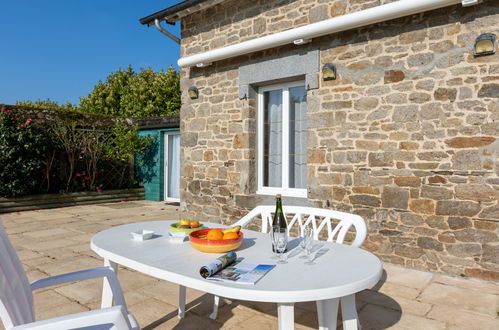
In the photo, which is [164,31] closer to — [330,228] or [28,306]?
[330,228]

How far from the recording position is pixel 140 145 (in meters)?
10.0

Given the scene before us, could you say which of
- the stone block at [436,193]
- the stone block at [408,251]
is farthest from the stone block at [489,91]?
the stone block at [408,251]

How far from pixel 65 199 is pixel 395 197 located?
7.69 m

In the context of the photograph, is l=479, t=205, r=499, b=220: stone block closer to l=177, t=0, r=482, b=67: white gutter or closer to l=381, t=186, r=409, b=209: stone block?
l=381, t=186, r=409, b=209: stone block

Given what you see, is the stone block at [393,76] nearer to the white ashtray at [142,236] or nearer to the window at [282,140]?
the window at [282,140]

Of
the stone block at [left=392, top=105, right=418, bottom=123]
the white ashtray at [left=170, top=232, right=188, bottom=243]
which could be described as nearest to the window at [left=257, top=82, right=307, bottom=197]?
the stone block at [left=392, top=105, right=418, bottom=123]

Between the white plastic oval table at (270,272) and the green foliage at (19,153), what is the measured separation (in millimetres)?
6786

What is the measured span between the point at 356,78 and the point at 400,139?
0.88 meters

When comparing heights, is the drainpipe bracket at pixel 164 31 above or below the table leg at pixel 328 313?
above

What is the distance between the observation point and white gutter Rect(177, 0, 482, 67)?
11.9 feet

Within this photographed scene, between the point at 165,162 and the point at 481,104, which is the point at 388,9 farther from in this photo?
the point at 165,162

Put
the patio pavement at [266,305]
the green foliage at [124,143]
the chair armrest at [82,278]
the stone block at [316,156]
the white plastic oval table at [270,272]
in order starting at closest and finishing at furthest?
the white plastic oval table at [270,272] < the chair armrest at [82,278] < the patio pavement at [266,305] < the stone block at [316,156] < the green foliage at [124,143]

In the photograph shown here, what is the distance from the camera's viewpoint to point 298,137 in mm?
4891

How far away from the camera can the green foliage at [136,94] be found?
18016 millimetres
